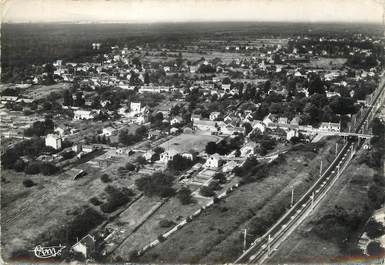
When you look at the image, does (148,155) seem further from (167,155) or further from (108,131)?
(108,131)

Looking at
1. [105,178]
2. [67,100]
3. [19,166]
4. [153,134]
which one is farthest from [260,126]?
[67,100]

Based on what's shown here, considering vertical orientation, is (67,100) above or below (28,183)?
above

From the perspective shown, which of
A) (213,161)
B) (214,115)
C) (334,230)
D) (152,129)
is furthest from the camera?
(214,115)

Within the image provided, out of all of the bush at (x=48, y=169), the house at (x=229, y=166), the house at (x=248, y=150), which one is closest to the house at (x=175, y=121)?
the house at (x=248, y=150)

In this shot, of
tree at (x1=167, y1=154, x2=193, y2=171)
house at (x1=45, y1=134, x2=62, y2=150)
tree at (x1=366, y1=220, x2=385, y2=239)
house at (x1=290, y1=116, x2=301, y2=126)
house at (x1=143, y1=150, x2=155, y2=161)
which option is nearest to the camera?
tree at (x1=366, y1=220, x2=385, y2=239)

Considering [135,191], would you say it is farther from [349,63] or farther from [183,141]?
[349,63]

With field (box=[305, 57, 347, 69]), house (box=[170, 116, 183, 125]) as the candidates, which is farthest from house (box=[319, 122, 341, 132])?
field (box=[305, 57, 347, 69])

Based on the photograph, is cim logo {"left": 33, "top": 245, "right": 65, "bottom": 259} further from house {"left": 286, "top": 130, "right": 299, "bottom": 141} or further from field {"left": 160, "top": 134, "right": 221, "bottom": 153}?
house {"left": 286, "top": 130, "right": 299, "bottom": 141}
